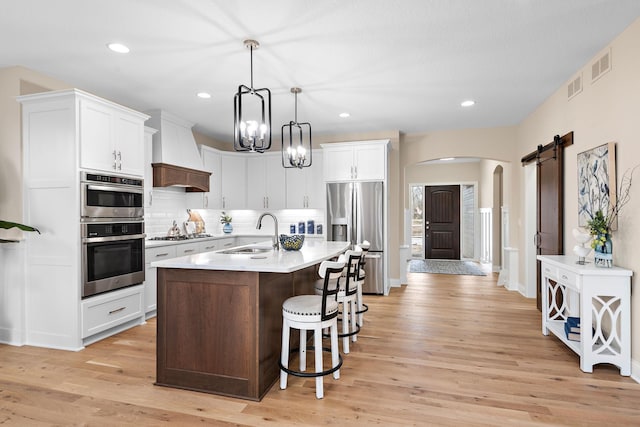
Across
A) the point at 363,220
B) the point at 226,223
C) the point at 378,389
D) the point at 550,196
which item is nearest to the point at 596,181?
the point at 550,196

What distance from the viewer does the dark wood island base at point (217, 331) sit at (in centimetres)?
245

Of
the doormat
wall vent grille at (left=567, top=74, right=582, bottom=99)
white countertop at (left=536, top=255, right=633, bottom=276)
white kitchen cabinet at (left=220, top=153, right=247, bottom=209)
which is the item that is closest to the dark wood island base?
white countertop at (left=536, top=255, right=633, bottom=276)

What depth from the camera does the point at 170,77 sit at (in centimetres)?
380

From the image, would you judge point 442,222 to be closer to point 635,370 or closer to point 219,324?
point 635,370

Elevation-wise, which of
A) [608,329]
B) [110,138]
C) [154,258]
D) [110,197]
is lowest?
[608,329]

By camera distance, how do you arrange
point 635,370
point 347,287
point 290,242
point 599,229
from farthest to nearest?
point 290,242, point 347,287, point 599,229, point 635,370

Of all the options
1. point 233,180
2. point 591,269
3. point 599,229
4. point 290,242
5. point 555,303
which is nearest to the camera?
point 591,269

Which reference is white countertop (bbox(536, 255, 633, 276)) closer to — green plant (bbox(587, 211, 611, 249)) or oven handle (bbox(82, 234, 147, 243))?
green plant (bbox(587, 211, 611, 249))

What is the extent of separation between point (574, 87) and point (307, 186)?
13.0 feet

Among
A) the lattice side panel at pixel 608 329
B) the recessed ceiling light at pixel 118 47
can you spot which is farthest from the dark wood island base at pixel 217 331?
the lattice side panel at pixel 608 329

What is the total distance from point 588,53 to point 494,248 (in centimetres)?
544

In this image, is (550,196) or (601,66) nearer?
(601,66)

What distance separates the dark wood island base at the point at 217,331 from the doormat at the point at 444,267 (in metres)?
5.99

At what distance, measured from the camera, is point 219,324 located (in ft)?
8.21
